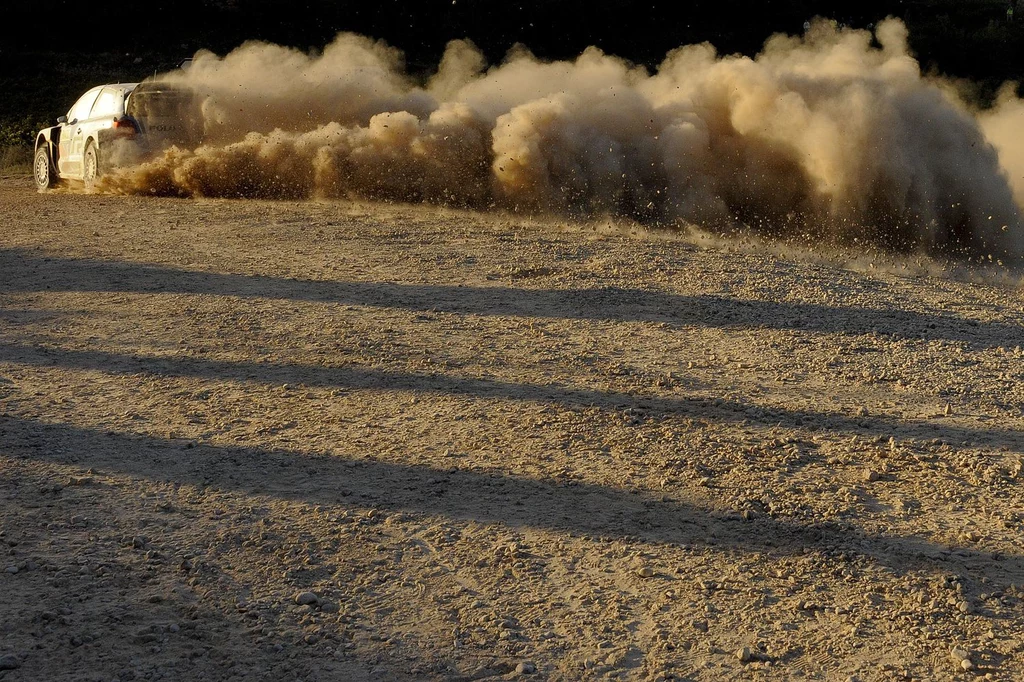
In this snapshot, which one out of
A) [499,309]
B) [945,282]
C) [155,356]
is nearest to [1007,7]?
[945,282]

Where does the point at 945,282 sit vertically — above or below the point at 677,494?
above

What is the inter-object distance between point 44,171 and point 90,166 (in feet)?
7.11

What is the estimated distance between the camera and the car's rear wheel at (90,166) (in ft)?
51.3

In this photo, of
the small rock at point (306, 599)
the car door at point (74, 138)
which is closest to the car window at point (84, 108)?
the car door at point (74, 138)

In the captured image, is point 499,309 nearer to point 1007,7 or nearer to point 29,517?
point 29,517

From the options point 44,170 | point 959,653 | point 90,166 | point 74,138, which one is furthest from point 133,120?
point 959,653

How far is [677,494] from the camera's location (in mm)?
4812

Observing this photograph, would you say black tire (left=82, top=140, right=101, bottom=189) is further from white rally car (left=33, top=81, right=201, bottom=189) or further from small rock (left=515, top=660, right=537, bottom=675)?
small rock (left=515, top=660, right=537, bottom=675)

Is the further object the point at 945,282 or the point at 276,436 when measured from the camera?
the point at 945,282

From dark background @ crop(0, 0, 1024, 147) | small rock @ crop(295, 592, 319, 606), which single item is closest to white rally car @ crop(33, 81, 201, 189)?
small rock @ crop(295, 592, 319, 606)

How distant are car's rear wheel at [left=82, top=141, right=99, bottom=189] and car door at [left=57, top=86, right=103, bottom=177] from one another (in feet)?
0.59

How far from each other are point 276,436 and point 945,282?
6894 mm

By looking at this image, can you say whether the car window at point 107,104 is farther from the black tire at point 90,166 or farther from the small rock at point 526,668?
the small rock at point 526,668

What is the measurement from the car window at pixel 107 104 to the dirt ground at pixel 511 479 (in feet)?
21.6
